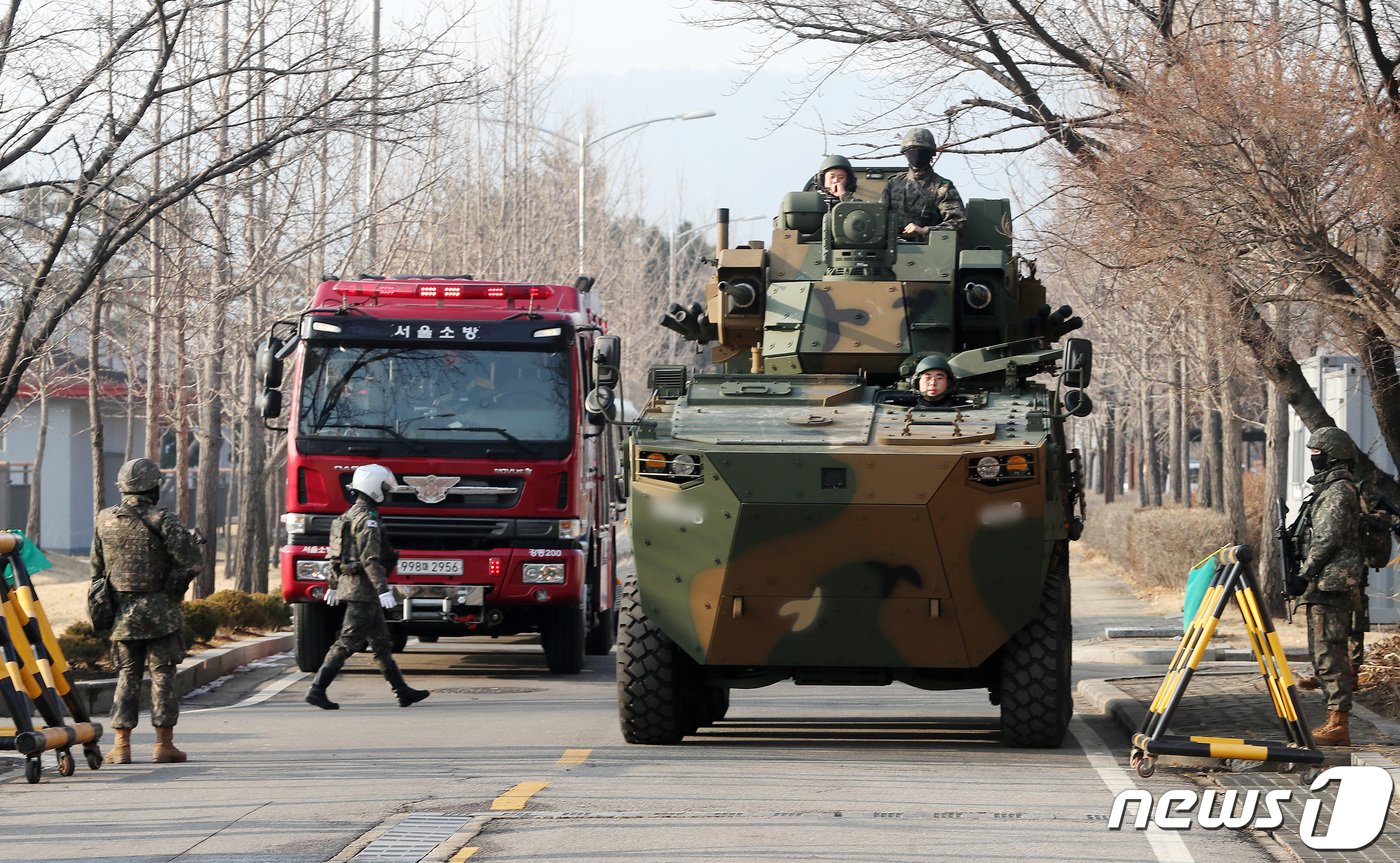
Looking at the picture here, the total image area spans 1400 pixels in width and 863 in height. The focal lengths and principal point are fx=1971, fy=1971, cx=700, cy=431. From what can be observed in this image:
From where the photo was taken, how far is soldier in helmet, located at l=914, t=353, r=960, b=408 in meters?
11.6

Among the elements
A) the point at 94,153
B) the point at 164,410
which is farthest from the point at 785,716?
the point at 164,410

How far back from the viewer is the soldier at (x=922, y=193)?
551 inches

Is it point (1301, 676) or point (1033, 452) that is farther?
point (1301, 676)

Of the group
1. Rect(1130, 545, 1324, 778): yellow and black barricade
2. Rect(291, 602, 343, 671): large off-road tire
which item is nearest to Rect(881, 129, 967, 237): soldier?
Rect(1130, 545, 1324, 778): yellow and black barricade

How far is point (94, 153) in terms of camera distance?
15.6 m

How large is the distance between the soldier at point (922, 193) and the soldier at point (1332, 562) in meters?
3.19

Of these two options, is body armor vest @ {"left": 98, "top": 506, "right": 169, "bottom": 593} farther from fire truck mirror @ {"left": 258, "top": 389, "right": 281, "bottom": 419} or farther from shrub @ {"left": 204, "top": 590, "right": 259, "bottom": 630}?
shrub @ {"left": 204, "top": 590, "right": 259, "bottom": 630}

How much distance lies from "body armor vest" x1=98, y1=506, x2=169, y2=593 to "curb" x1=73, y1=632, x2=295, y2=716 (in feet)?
4.92

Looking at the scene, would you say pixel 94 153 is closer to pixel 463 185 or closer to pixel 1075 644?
pixel 1075 644

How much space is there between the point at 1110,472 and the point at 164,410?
27.5m

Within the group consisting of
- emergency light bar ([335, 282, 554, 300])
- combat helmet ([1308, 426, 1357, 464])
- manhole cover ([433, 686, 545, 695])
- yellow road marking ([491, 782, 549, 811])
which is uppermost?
emergency light bar ([335, 282, 554, 300])

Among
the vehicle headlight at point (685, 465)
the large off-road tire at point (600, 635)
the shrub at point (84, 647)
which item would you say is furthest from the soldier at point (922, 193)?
the shrub at point (84, 647)

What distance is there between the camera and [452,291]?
54.9ft

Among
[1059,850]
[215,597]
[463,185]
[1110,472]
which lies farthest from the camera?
[1110,472]
